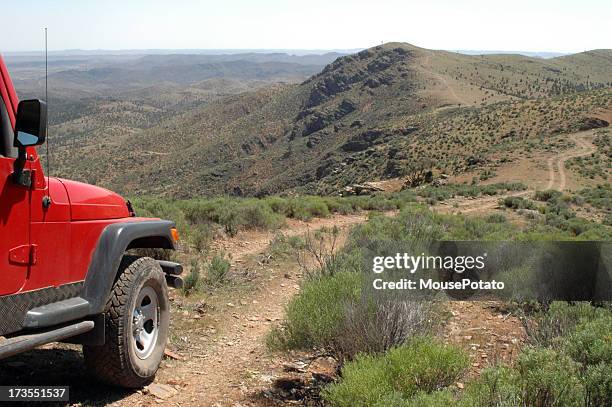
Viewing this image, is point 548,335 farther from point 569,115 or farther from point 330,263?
point 569,115

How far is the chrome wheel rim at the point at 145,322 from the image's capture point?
4.84 m

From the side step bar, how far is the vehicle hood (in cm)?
86

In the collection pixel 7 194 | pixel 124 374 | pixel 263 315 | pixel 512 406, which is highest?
pixel 7 194

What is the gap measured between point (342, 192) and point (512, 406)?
1156 inches

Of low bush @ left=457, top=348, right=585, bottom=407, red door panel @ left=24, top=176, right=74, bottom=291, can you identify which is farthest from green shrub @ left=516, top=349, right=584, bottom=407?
red door panel @ left=24, top=176, right=74, bottom=291

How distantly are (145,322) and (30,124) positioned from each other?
245 cm

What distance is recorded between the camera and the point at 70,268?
4098 mm

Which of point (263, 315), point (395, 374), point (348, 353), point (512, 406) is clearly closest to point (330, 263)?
point (263, 315)

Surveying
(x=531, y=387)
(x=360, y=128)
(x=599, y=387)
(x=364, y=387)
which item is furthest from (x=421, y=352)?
(x=360, y=128)

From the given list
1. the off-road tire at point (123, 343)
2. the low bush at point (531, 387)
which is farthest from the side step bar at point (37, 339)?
the low bush at point (531, 387)

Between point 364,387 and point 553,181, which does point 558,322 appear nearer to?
point 364,387

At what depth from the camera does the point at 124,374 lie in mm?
4449

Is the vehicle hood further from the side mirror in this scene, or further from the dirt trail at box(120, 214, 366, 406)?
the dirt trail at box(120, 214, 366, 406)

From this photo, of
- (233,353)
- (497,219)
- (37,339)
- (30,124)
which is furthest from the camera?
(497,219)
